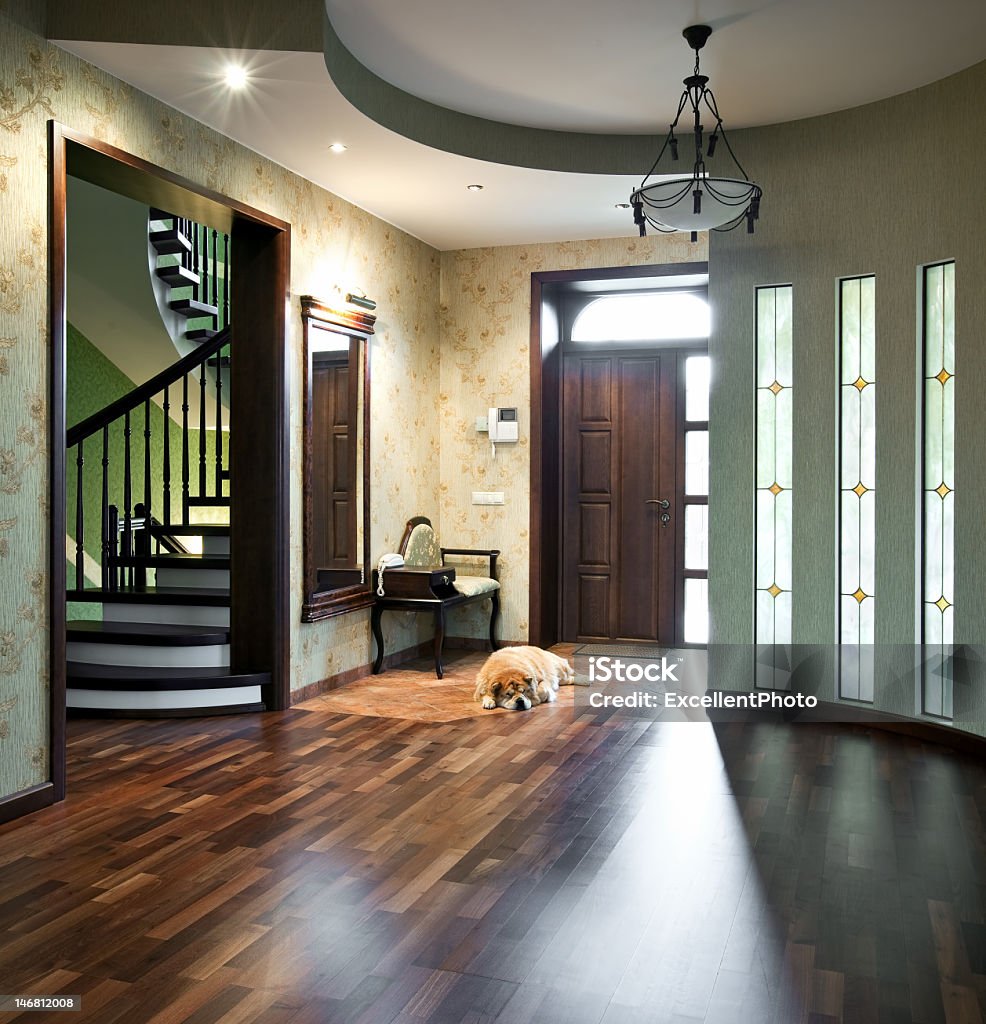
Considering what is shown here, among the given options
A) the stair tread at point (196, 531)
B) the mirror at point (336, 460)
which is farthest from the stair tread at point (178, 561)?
the mirror at point (336, 460)

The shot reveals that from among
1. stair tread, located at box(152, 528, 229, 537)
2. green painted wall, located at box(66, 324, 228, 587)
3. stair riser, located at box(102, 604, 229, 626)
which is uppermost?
green painted wall, located at box(66, 324, 228, 587)

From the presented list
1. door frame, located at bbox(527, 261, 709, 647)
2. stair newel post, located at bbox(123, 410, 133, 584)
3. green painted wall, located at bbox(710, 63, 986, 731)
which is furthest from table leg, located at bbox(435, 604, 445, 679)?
stair newel post, located at bbox(123, 410, 133, 584)

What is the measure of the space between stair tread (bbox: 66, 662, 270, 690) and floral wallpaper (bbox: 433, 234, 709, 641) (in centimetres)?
242

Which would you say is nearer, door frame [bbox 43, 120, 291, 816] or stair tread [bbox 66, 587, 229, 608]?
door frame [bbox 43, 120, 291, 816]

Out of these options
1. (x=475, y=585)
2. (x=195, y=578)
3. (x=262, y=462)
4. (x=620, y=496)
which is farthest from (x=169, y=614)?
(x=620, y=496)

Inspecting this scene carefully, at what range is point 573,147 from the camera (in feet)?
18.7

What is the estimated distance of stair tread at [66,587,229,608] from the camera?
598cm

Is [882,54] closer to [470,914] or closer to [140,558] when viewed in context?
[470,914]

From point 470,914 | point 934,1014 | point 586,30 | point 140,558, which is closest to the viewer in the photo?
point 934,1014

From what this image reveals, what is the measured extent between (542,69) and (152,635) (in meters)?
3.59

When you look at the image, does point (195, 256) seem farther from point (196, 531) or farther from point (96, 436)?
point (196, 531)

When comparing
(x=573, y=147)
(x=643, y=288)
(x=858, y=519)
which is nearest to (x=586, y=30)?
(x=573, y=147)

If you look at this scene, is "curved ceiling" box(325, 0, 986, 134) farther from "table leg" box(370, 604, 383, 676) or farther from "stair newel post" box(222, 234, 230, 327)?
"table leg" box(370, 604, 383, 676)

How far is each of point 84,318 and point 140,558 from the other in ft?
6.76
